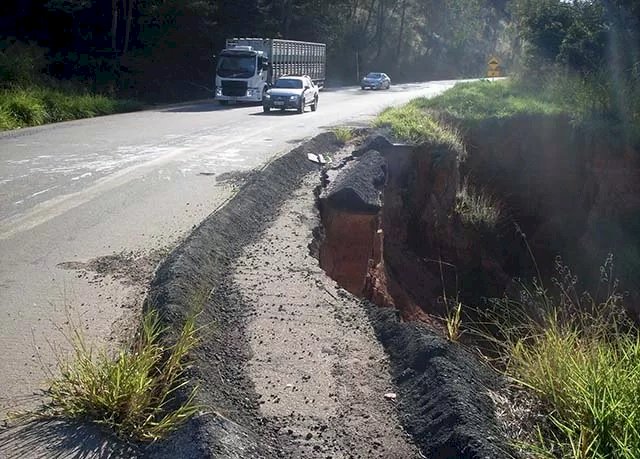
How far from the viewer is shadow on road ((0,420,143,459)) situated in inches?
177

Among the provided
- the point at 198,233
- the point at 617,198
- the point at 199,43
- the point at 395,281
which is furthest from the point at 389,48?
the point at 198,233

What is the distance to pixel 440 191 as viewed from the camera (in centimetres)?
1978

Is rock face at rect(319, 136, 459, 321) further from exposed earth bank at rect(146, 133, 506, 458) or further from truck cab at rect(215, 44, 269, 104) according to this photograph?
truck cab at rect(215, 44, 269, 104)

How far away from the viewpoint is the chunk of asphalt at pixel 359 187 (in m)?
13.1

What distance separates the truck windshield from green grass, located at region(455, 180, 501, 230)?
17167mm

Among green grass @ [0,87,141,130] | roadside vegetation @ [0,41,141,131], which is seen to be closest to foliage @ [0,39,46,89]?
roadside vegetation @ [0,41,141,131]

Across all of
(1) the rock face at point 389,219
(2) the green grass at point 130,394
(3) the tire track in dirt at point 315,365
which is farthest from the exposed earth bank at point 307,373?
(1) the rock face at point 389,219

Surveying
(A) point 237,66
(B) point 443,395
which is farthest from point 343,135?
(B) point 443,395

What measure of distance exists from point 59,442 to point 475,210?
17985 millimetres

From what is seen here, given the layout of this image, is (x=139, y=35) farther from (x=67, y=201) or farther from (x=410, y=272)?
(x=67, y=201)

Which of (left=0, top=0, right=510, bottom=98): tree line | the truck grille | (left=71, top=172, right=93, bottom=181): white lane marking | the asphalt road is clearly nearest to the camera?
the asphalt road

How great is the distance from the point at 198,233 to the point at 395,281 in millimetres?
6871

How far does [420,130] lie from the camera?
20.3 metres

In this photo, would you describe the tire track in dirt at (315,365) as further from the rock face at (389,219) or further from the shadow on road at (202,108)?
the shadow on road at (202,108)
